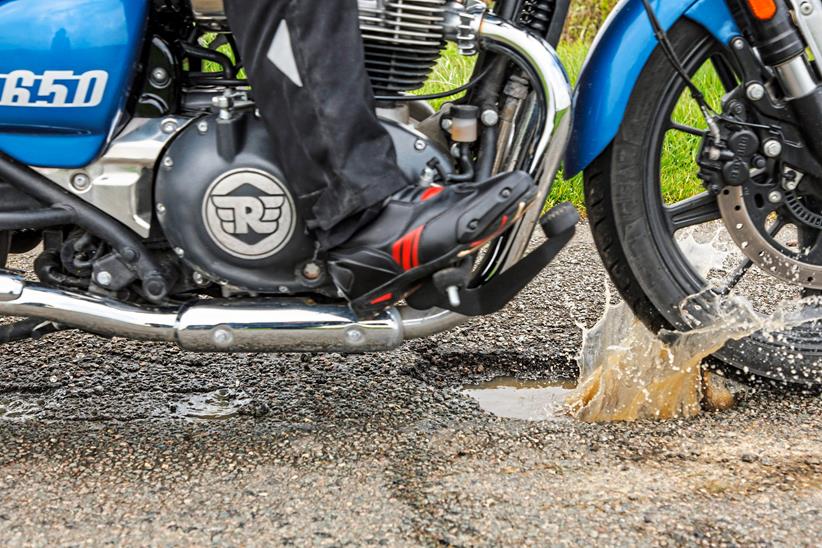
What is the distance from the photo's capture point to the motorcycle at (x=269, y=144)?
204 cm

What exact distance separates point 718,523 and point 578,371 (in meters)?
0.93

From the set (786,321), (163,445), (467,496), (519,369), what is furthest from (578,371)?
(163,445)

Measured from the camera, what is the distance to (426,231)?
1.97 metres

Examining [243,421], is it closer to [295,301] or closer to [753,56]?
[295,301]

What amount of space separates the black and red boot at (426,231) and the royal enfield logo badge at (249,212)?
0.46 feet

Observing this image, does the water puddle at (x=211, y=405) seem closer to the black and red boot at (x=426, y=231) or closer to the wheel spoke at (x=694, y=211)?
the black and red boot at (x=426, y=231)

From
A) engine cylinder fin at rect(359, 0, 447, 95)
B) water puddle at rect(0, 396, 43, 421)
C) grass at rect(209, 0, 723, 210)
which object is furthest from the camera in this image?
grass at rect(209, 0, 723, 210)

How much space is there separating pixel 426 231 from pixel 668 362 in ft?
2.78

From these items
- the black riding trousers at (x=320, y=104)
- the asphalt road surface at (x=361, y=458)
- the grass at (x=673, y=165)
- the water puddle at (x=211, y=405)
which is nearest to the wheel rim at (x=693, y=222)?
the asphalt road surface at (x=361, y=458)

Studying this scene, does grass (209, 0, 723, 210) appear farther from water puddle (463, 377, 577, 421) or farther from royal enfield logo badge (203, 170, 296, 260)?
royal enfield logo badge (203, 170, 296, 260)

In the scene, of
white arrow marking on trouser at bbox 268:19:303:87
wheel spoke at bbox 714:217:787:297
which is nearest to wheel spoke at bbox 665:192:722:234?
wheel spoke at bbox 714:217:787:297

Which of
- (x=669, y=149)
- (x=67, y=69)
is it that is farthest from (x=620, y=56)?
(x=669, y=149)

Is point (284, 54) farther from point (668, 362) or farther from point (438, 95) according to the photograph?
point (668, 362)

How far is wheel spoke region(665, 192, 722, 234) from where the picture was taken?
92.9 inches
